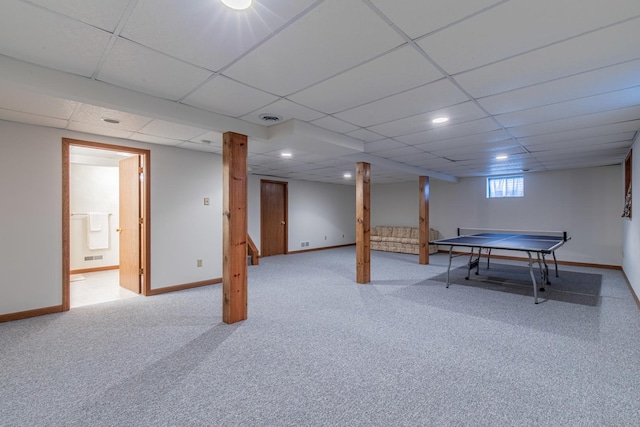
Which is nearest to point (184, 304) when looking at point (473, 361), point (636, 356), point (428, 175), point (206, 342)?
point (206, 342)

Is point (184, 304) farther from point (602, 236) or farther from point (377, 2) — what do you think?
point (602, 236)

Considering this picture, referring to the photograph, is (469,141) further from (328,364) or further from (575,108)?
(328,364)

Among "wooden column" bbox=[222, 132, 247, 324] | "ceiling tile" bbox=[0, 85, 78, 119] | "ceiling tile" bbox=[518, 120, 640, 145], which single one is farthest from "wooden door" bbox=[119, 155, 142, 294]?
"ceiling tile" bbox=[518, 120, 640, 145]

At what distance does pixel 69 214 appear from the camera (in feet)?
12.1

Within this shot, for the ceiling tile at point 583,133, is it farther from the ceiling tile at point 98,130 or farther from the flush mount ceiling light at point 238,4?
the ceiling tile at point 98,130

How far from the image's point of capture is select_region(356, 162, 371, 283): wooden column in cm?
497

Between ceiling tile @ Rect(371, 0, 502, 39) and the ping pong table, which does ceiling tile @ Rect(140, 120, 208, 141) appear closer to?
ceiling tile @ Rect(371, 0, 502, 39)

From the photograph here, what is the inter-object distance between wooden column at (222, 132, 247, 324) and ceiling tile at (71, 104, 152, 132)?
89 centimetres

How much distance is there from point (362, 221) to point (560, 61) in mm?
3294

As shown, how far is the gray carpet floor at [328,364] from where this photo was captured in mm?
1811

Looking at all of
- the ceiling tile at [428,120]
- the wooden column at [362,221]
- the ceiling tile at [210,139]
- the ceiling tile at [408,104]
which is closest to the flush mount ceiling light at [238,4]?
the ceiling tile at [408,104]

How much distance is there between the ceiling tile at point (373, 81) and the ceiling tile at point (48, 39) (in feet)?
4.65

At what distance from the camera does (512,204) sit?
7645mm

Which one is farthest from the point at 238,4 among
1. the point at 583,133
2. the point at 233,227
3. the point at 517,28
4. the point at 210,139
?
the point at 583,133
